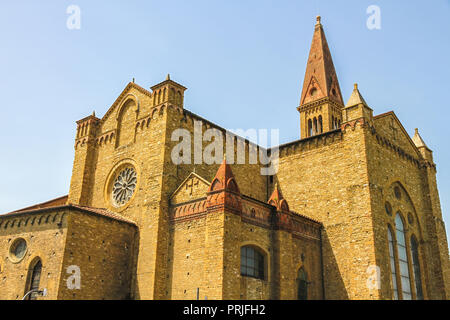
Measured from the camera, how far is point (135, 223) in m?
23.9

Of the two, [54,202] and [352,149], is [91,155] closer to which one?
[54,202]

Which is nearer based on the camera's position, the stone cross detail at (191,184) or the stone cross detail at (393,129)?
the stone cross detail at (191,184)

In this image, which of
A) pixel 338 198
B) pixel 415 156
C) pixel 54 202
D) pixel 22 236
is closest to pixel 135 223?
pixel 22 236

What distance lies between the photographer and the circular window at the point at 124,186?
25.6 m

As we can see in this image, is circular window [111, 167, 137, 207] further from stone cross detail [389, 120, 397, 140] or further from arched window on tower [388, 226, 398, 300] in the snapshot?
stone cross detail [389, 120, 397, 140]

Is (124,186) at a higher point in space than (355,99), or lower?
lower

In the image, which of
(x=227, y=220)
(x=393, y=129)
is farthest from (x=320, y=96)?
(x=227, y=220)

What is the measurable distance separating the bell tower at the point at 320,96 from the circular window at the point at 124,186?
20800 mm

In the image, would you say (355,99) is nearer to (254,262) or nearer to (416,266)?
(416,266)

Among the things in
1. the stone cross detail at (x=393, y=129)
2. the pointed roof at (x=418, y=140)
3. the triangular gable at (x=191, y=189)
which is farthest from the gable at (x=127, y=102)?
the pointed roof at (x=418, y=140)

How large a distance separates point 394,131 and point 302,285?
40.1 feet

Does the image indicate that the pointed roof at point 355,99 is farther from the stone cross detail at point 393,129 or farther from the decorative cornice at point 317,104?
the decorative cornice at point 317,104

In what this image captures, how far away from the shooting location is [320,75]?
145ft

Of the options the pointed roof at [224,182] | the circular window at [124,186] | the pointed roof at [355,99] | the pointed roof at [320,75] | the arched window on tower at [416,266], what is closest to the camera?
the pointed roof at [224,182]
